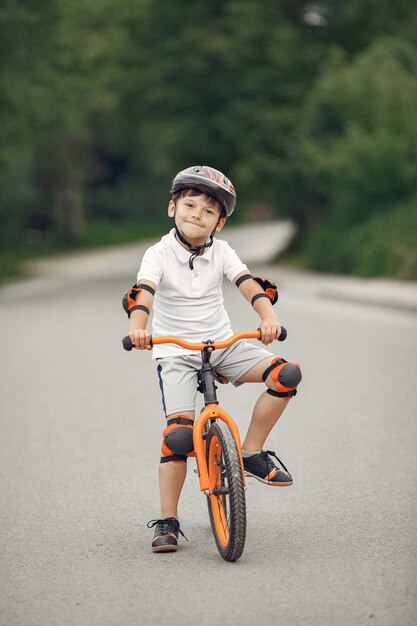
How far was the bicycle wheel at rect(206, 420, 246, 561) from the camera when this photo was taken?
4594mm

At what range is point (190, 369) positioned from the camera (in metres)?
5.03

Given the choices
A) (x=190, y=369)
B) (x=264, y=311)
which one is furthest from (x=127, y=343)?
(x=264, y=311)

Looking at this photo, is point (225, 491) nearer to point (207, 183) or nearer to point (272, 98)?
point (207, 183)

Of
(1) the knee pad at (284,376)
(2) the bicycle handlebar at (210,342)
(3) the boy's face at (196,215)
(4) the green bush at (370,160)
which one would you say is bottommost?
(1) the knee pad at (284,376)

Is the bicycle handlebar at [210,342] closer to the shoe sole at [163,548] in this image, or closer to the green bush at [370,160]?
the shoe sole at [163,548]

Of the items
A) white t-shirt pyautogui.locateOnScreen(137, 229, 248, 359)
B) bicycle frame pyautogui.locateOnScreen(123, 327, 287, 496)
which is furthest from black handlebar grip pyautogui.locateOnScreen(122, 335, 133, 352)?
white t-shirt pyautogui.locateOnScreen(137, 229, 248, 359)

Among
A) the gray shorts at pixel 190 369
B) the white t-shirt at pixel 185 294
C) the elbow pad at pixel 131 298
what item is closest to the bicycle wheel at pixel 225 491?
the gray shorts at pixel 190 369

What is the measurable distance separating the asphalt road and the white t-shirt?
98 centimetres

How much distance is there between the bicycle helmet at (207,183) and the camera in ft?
16.2

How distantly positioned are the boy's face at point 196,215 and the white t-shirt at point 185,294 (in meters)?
0.11

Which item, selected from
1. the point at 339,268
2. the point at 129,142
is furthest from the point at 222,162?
the point at 129,142

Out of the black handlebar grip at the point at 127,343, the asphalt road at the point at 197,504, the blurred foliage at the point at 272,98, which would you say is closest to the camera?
the asphalt road at the point at 197,504

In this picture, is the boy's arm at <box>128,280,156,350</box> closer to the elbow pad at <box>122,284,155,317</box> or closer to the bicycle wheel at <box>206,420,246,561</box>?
the elbow pad at <box>122,284,155,317</box>

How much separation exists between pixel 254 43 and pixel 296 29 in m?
1.57
